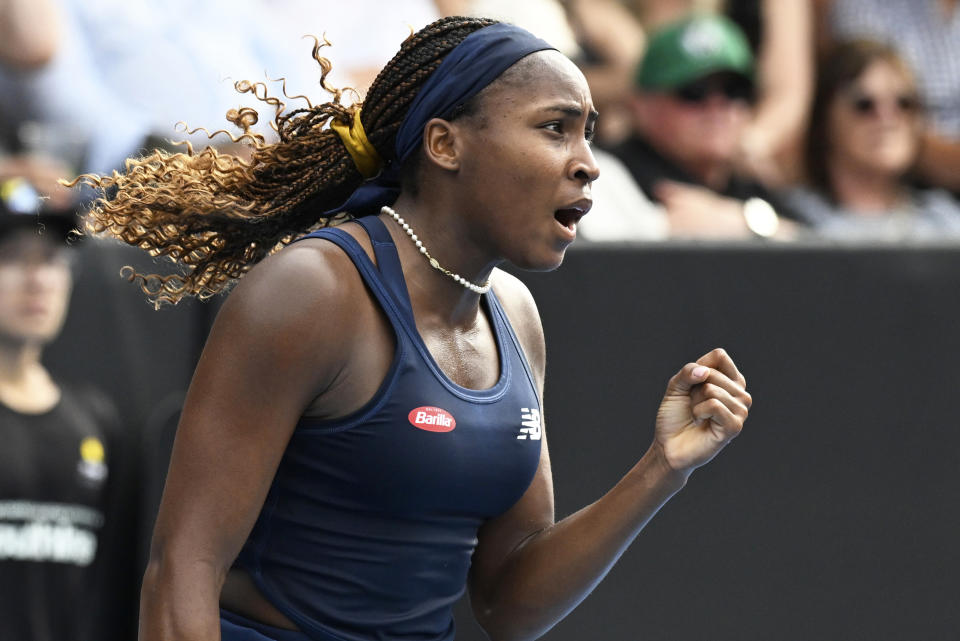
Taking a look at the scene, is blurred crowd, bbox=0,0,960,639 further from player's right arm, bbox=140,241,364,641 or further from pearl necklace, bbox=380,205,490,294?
player's right arm, bbox=140,241,364,641

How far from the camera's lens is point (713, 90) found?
514 centimetres

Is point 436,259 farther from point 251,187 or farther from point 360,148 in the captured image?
point 251,187

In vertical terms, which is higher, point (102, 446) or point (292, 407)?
point (292, 407)

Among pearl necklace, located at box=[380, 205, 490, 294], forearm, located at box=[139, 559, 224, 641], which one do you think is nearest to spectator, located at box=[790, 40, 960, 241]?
pearl necklace, located at box=[380, 205, 490, 294]

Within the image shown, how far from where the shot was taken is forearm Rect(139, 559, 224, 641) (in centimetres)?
194

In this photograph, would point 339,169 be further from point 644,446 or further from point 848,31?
point 848,31

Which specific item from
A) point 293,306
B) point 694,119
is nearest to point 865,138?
point 694,119

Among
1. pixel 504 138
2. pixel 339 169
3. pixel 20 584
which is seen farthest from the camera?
pixel 20 584

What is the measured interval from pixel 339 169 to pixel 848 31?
Answer: 3.91 metres

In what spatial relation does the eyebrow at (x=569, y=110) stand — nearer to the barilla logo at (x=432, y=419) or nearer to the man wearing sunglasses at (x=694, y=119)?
the barilla logo at (x=432, y=419)

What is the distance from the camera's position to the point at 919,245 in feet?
12.4

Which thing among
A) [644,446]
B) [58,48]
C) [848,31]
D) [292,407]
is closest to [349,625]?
[292,407]

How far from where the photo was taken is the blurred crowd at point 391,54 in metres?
3.78

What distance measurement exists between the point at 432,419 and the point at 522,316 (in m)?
0.51
